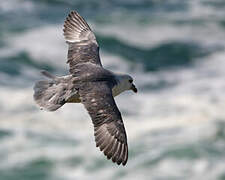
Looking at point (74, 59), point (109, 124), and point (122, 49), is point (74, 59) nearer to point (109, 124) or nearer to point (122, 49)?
point (109, 124)

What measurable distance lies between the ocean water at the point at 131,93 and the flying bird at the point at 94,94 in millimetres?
15223

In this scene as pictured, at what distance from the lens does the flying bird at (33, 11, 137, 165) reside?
888cm

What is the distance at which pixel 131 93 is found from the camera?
29.0 meters

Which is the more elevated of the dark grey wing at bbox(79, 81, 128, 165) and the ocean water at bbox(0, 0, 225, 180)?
the dark grey wing at bbox(79, 81, 128, 165)

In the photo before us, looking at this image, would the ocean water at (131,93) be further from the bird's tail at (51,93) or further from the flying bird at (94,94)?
the bird's tail at (51,93)

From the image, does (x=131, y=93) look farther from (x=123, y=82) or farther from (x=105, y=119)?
(x=105, y=119)

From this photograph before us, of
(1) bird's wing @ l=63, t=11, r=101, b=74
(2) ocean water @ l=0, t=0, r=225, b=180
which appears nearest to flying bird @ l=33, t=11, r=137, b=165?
(1) bird's wing @ l=63, t=11, r=101, b=74

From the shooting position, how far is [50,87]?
9789 mm

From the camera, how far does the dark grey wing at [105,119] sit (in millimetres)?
8810

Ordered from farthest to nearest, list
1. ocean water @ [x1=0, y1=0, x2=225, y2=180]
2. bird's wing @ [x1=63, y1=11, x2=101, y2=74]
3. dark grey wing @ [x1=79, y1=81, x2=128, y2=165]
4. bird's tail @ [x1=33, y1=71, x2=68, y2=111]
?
ocean water @ [x1=0, y1=0, x2=225, y2=180], bird's wing @ [x1=63, y1=11, x2=101, y2=74], bird's tail @ [x1=33, y1=71, x2=68, y2=111], dark grey wing @ [x1=79, y1=81, x2=128, y2=165]

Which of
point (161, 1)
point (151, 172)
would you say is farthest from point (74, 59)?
point (161, 1)

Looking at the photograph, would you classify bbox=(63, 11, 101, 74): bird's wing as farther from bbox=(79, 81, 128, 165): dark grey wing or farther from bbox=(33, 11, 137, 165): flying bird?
bbox=(79, 81, 128, 165): dark grey wing

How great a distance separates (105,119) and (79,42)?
77.7 inches

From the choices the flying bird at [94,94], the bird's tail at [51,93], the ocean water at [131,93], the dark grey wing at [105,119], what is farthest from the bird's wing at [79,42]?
the ocean water at [131,93]
